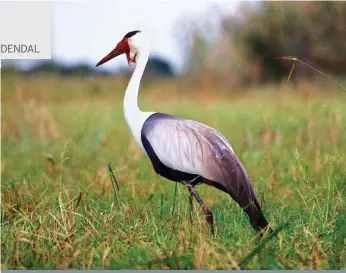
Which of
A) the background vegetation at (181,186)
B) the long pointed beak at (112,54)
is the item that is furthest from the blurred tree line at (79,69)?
the long pointed beak at (112,54)

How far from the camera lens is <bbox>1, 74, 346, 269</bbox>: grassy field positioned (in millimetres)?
3641

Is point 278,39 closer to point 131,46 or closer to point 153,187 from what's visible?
point 153,187

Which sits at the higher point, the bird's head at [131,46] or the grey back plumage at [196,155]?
the bird's head at [131,46]

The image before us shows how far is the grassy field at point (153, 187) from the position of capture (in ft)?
11.9

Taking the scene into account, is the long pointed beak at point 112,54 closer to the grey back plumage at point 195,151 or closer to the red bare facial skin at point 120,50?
the red bare facial skin at point 120,50

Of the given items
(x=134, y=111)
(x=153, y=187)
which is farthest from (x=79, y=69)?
(x=134, y=111)

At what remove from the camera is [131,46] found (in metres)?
4.39

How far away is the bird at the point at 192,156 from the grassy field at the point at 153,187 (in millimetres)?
179

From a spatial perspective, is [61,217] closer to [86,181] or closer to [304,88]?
[86,181]

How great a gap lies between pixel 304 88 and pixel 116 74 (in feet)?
8.47

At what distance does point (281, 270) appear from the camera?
3.54 m

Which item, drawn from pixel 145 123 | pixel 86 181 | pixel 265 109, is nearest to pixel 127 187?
pixel 86 181

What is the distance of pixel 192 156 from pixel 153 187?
3.47ft

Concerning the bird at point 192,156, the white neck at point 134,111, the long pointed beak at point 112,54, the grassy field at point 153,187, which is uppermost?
the long pointed beak at point 112,54
